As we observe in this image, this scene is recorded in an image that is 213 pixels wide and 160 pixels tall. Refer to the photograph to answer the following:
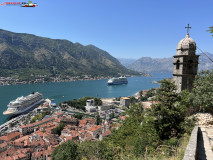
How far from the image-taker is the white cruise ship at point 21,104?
29750 mm

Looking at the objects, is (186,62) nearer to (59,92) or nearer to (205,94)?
(205,94)

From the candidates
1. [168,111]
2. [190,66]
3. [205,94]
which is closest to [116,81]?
[190,66]

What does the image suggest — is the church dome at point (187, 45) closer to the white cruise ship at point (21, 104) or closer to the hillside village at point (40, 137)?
the hillside village at point (40, 137)

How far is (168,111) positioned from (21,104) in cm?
3571

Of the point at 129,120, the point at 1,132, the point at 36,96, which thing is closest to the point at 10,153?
the point at 1,132

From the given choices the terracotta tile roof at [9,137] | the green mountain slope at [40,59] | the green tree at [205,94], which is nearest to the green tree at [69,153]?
the green tree at [205,94]

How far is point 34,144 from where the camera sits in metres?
16.9

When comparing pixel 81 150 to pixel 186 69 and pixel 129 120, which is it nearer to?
pixel 129 120

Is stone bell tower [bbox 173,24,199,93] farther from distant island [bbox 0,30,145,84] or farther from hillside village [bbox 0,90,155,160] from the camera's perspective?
distant island [bbox 0,30,145,84]

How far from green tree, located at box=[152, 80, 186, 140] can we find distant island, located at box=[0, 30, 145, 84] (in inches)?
3686

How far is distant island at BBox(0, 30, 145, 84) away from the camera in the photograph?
337ft

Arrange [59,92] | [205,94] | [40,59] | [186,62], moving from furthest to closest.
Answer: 1. [40,59]
2. [59,92]
3. [186,62]
4. [205,94]

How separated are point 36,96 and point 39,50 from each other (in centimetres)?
13477

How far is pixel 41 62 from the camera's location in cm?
13925
